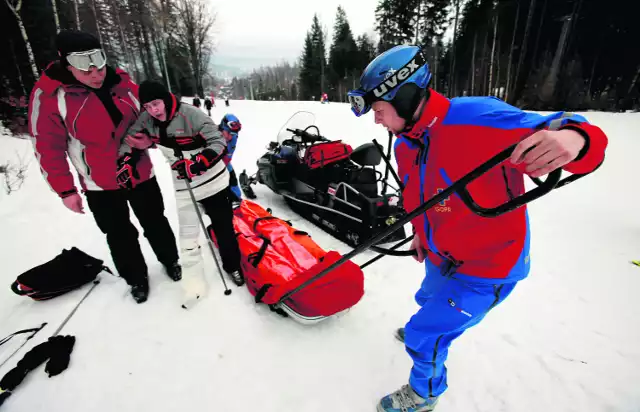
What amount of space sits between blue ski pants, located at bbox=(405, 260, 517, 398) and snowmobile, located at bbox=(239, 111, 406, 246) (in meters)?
1.76

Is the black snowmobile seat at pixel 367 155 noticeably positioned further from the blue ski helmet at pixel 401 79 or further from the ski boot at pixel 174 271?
the ski boot at pixel 174 271

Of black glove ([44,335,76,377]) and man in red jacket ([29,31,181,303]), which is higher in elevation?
man in red jacket ([29,31,181,303])

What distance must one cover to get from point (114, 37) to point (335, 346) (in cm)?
2748

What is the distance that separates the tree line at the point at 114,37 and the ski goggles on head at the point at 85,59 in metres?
10.2

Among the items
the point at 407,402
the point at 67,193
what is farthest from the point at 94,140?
the point at 407,402

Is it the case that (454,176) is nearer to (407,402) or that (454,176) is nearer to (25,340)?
(407,402)

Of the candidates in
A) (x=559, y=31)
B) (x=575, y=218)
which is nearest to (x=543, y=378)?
(x=575, y=218)

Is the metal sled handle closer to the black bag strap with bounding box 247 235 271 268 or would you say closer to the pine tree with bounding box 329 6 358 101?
the black bag strap with bounding box 247 235 271 268


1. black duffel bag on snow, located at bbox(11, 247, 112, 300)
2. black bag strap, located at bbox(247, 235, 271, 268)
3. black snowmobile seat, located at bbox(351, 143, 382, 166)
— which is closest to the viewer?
black duffel bag on snow, located at bbox(11, 247, 112, 300)

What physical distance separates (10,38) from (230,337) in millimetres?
14774

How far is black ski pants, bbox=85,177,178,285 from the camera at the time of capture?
249 centimetres

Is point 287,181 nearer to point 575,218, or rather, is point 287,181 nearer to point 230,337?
point 230,337

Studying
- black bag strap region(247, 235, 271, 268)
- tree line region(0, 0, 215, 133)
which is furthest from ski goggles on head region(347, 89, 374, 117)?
tree line region(0, 0, 215, 133)

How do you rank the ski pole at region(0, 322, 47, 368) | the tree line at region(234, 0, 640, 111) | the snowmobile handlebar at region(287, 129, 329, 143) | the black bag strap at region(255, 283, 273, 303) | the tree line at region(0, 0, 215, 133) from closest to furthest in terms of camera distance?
the ski pole at region(0, 322, 47, 368)
the black bag strap at region(255, 283, 273, 303)
the snowmobile handlebar at region(287, 129, 329, 143)
the tree line at region(0, 0, 215, 133)
the tree line at region(234, 0, 640, 111)
